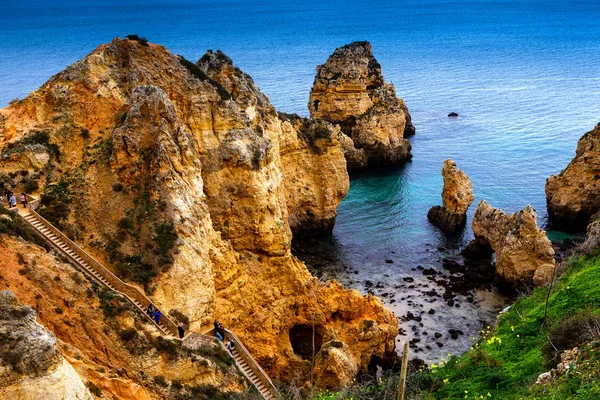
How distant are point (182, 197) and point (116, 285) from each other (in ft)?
21.0

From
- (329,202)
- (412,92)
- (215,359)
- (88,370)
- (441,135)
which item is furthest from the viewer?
(412,92)

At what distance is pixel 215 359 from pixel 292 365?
8.30 meters

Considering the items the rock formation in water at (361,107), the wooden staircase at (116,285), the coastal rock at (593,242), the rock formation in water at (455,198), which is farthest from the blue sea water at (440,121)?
the wooden staircase at (116,285)

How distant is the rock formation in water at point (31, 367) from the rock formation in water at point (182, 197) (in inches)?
448

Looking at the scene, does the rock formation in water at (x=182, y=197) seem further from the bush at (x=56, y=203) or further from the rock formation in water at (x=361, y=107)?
the rock formation in water at (x=361, y=107)

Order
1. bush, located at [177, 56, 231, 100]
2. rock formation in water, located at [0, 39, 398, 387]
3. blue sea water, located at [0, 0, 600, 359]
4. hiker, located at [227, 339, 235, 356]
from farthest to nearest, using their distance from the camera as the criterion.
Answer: blue sea water, located at [0, 0, 600, 359] → bush, located at [177, 56, 231, 100] → rock formation in water, located at [0, 39, 398, 387] → hiker, located at [227, 339, 235, 356]

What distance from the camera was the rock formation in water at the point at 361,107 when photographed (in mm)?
85125

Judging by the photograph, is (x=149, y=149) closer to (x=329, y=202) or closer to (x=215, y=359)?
(x=215, y=359)

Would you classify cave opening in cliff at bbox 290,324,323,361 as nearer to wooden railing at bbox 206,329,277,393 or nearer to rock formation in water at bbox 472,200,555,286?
wooden railing at bbox 206,329,277,393

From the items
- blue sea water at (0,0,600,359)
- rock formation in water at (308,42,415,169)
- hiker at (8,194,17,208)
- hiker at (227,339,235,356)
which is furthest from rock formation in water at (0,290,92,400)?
rock formation in water at (308,42,415,169)

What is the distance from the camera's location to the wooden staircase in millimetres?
31156

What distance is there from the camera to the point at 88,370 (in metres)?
24.4

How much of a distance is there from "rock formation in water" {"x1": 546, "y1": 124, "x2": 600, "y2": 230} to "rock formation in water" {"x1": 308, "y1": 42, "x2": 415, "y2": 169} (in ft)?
90.8

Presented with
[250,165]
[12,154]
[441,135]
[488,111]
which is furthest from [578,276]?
[488,111]
